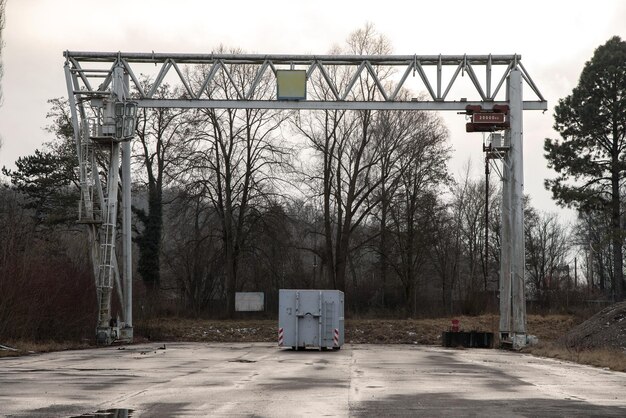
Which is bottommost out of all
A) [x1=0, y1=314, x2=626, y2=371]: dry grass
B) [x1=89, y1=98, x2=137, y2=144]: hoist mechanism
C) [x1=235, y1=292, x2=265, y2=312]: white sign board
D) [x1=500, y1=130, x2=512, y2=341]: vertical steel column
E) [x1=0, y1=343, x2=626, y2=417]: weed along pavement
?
[x1=0, y1=314, x2=626, y2=371]: dry grass

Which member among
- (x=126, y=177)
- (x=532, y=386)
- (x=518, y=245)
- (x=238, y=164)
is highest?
(x=238, y=164)

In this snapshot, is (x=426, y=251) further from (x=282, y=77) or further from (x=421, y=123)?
(x=282, y=77)

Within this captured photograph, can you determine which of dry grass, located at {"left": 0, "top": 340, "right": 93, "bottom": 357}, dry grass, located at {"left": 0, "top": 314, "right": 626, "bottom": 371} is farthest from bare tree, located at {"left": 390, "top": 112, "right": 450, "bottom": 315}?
dry grass, located at {"left": 0, "top": 340, "right": 93, "bottom": 357}

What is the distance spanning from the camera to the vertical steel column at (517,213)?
34.7m

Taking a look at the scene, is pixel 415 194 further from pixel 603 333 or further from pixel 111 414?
pixel 111 414

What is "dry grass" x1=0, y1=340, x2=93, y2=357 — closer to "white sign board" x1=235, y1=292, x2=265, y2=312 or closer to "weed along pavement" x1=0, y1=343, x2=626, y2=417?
"weed along pavement" x1=0, y1=343, x2=626, y2=417

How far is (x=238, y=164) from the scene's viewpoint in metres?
59.0

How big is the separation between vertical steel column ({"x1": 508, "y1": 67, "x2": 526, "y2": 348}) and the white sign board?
77.2 ft

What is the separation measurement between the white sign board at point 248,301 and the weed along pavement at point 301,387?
28.6 m

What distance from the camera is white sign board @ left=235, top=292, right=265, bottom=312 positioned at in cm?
5553

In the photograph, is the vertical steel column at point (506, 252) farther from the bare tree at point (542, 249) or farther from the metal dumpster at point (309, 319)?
the bare tree at point (542, 249)

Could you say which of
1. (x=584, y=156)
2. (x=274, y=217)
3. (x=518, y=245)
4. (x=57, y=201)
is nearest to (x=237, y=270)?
(x=274, y=217)

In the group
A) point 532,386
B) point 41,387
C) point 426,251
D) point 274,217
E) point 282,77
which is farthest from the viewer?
point 426,251

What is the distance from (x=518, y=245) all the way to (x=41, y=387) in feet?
76.1
